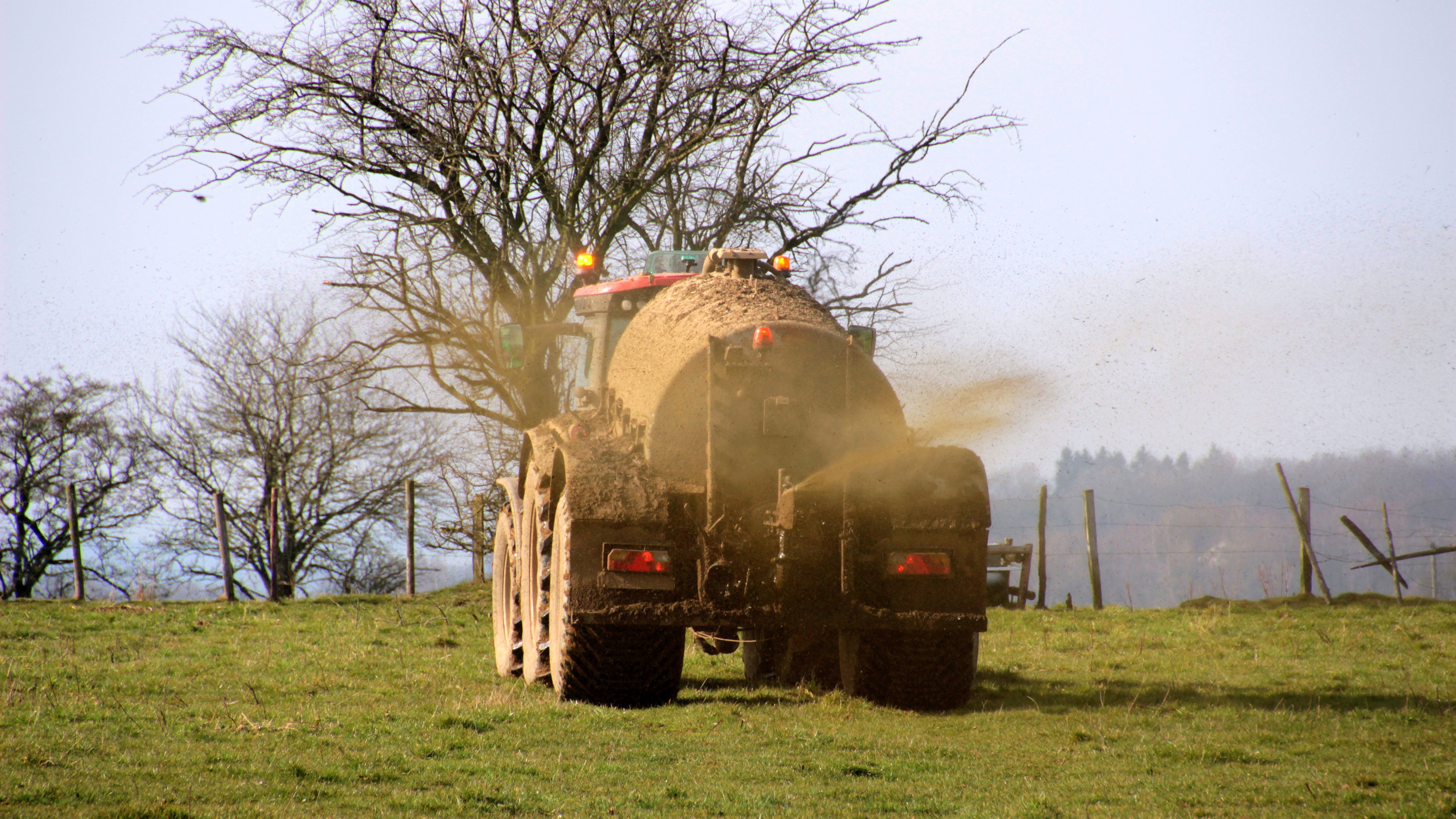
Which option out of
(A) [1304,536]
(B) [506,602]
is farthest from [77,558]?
(A) [1304,536]

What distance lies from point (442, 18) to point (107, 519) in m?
21.8

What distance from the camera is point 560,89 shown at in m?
16.0

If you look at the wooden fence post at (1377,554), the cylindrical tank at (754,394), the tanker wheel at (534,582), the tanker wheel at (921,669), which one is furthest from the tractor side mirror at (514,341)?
the wooden fence post at (1377,554)

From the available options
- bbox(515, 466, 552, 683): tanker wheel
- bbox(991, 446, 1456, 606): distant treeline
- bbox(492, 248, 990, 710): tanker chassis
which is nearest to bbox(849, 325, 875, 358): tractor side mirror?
bbox(492, 248, 990, 710): tanker chassis

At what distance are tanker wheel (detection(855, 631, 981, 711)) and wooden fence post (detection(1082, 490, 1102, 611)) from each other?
10409 millimetres

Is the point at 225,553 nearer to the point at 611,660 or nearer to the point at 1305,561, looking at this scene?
the point at 611,660

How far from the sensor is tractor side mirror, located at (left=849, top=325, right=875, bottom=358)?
340 inches

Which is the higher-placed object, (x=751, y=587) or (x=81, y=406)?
(x=81, y=406)

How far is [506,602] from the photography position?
10.0 m

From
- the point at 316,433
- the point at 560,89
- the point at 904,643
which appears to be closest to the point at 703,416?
the point at 904,643

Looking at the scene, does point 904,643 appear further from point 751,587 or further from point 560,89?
point 560,89

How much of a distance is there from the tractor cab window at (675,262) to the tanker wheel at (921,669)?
346 centimetres

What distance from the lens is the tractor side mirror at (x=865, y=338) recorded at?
8.64m

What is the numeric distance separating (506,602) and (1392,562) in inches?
595
